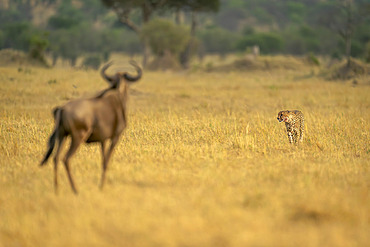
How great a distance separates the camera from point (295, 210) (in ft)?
15.6

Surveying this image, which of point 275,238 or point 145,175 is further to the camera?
point 145,175

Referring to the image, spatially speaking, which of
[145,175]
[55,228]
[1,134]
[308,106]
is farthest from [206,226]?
[308,106]

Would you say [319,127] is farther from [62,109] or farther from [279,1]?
[279,1]

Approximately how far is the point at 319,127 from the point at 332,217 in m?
5.50

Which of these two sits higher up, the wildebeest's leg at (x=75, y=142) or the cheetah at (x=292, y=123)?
the cheetah at (x=292, y=123)

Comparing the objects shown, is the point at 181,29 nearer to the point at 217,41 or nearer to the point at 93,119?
the point at 217,41

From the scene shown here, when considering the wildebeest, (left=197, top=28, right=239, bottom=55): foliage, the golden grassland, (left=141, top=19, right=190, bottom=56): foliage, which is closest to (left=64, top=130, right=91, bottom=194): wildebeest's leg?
the wildebeest

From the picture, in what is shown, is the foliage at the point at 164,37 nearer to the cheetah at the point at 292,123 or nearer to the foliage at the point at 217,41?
the foliage at the point at 217,41

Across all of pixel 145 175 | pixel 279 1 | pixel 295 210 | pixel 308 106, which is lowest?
pixel 295 210

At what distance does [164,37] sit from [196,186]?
96.7ft

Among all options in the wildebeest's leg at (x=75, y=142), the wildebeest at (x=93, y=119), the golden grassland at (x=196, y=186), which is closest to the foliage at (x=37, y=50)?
the golden grassland at (x=196, y=186)

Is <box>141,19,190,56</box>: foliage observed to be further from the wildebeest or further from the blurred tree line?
the wildebeest

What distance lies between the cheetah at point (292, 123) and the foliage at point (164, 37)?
2635cm

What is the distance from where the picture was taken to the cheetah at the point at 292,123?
8.47 metres
